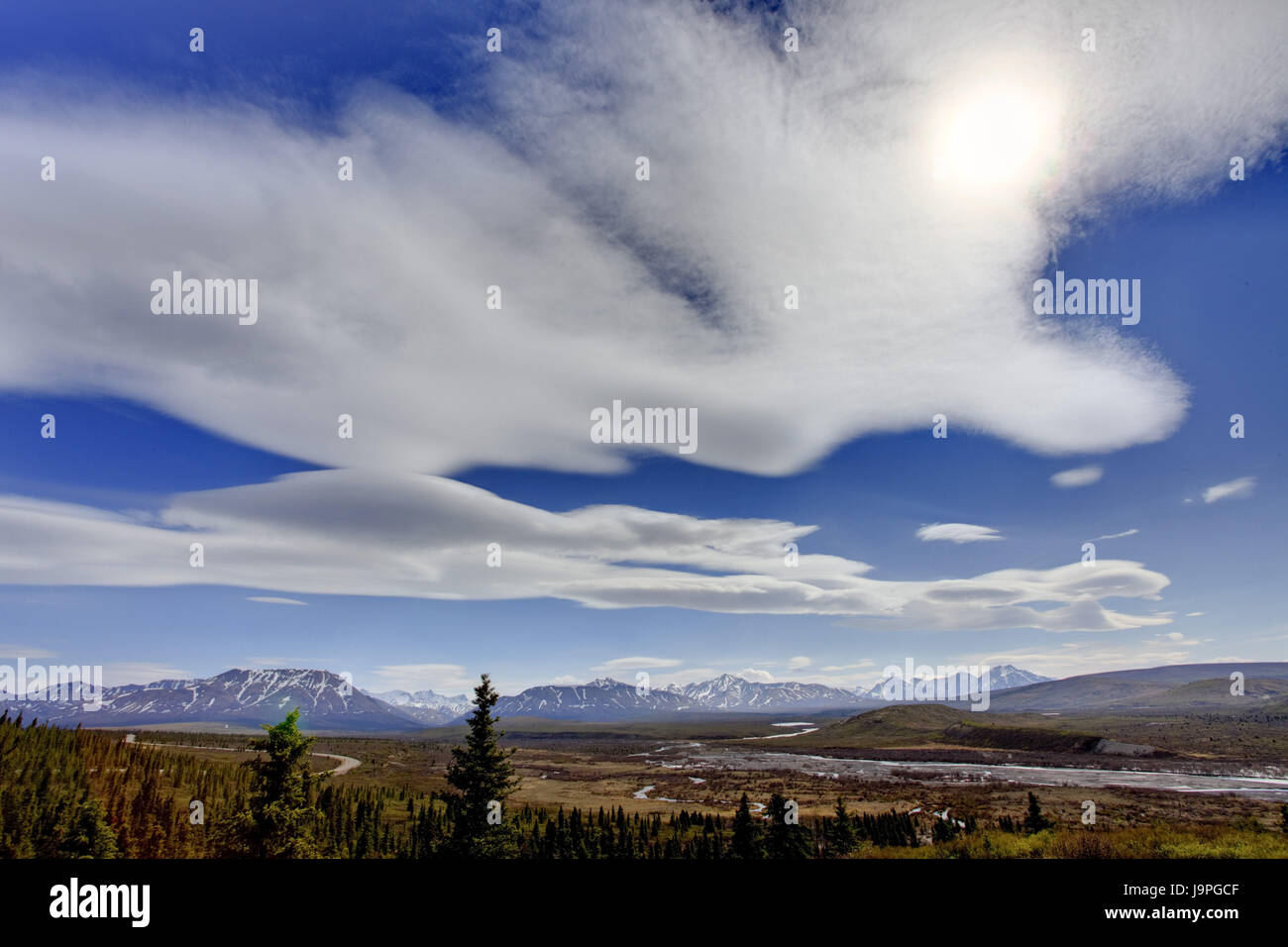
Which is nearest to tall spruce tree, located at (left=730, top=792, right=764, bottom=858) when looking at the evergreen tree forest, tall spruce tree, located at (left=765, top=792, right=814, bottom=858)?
the evergreen tree forest

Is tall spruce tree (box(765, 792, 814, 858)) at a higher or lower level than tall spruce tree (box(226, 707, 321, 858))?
lower

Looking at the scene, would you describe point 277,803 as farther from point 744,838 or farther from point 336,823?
point 336,823

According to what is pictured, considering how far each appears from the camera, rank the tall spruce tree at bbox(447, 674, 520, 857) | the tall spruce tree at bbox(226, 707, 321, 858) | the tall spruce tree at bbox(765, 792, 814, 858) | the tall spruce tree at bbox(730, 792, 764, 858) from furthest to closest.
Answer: the tall spruce tree at bbox(730, 792, 764, 858) < the tall spruce tree at bbox(765, 792, 814, 858) < the tall spruce tree at bbox(447, 674, 520, 857) < the tall spruce tree at bbox(226, 707, 321, 858)

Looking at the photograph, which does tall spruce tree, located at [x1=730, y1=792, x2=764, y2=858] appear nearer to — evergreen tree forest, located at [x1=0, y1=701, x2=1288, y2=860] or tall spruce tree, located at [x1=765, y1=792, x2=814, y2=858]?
evergreen tree forest, located at [x1=0, y1=701, x2=1288, y2=860]

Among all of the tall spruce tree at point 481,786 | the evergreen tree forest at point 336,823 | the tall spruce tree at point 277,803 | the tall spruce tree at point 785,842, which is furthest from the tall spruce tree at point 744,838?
the tall spruce tree at point 277,803

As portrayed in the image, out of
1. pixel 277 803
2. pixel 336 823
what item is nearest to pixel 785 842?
pixel 277 803

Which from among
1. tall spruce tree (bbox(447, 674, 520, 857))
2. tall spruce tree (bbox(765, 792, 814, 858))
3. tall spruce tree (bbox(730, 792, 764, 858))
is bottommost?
tall spruce tree (bbox(730, 792, 764, 858))

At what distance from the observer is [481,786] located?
33.1 meters

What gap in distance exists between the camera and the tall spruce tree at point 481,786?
32.6 metres

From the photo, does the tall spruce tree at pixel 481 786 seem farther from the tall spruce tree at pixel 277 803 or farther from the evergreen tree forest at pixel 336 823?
the tall spruce tree at pixel 277 803

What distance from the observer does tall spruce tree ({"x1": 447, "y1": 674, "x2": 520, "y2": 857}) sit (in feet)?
107
